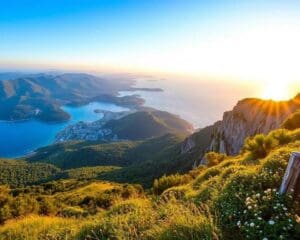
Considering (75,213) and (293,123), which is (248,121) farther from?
(75,213)

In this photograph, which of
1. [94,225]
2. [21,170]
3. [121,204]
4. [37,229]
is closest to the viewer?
[94,225]

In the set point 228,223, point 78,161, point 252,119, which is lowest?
point 78,161

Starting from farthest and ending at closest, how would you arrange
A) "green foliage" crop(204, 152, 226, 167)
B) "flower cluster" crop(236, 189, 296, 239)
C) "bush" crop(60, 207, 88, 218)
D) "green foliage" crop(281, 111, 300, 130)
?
1. "green foliage" crop(204, 152, 226, 167)
2. "green foliage" crop(281, 111, 300, 130)
3. "bush" crop(60, 207, 88, 218)
4. "flower cluster" crop(236, 189, 296, 239)

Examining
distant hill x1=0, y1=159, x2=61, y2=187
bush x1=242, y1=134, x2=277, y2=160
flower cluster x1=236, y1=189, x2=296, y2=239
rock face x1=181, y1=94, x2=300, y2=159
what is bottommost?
distant hill x1=0, y1=159, x2=61, y2=187

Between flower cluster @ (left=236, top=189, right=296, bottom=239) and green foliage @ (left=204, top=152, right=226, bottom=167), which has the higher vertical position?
flower cluster @ (left=236, top=189, right=296, bottom=239)

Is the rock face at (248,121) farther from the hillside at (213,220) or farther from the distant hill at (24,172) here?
the distant hill at (24,172)

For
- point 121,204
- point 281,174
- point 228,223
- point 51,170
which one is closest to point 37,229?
point 121,204

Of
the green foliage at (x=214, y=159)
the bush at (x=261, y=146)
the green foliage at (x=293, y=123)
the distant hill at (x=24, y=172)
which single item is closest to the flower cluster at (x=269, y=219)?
the bush at (x=261, y=146)

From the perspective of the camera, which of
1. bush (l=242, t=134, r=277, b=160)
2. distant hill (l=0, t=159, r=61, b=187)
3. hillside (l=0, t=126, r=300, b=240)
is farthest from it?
distant hill (l=0, t=159, r=61, b=187)

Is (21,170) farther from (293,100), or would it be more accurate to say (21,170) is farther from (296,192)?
(296,192)

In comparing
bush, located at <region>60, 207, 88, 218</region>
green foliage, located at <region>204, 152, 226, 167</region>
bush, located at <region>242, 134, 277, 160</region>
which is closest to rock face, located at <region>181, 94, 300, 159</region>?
green foliage, located at <region>204, 152, 226, 167</region>

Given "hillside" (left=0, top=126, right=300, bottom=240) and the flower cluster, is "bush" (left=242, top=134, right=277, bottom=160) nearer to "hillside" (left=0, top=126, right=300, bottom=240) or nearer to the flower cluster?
"hillside" (left=0, top=126, right=300, bottom=240)
